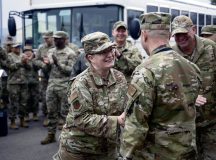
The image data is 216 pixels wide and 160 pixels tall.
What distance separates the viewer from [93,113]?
127 inches

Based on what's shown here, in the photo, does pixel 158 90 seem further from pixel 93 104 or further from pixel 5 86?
pixel 5 86

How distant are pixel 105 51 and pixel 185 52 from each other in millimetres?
1281

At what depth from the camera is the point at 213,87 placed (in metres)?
4.24

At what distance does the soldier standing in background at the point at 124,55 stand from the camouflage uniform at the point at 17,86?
142 inches

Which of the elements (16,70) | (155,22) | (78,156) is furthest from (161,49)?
(16,70)

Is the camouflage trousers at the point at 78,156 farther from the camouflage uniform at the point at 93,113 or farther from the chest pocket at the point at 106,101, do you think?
the chest pocket at the point at 106,101

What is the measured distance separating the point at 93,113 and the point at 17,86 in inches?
232

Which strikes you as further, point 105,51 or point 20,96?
point 20,96

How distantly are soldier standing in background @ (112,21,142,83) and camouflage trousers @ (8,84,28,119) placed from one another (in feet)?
12.3

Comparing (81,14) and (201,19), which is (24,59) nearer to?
(81,14)

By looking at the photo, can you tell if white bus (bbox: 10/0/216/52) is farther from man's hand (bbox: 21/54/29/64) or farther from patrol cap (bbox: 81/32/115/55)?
patrol cap (bbox: 81/32/115/55)

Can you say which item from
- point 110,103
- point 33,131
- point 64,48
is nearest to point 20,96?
point 33,131

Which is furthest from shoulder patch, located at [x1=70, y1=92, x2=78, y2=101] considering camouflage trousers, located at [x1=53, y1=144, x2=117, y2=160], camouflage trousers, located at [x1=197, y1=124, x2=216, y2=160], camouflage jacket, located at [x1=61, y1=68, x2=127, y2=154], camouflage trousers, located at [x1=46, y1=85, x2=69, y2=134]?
camouflage trousers, located at [x1=46, y1=85, x2=69, y2=134]

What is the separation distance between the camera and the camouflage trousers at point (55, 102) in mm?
7289
